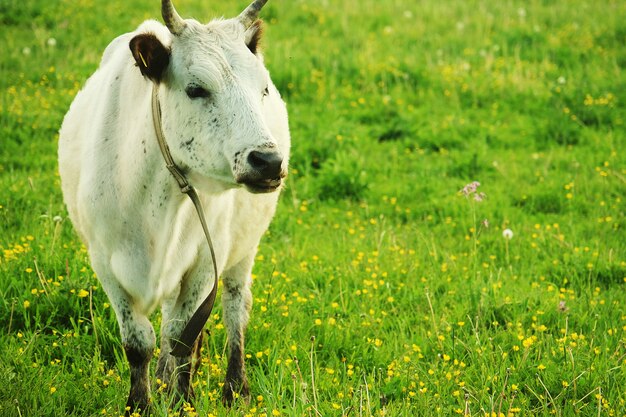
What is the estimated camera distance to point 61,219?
5297 mm

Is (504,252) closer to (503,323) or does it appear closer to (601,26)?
(503,323)

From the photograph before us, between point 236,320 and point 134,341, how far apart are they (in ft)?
2.72

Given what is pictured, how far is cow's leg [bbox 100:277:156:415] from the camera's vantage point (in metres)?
3.59

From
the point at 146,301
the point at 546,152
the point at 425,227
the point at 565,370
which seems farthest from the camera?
the point at 546,152

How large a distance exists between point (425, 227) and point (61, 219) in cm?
285

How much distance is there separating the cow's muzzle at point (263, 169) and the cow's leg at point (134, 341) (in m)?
1.03

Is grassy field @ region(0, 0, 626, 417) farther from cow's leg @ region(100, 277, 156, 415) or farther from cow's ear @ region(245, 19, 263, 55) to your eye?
cow's ear @ region(245, 19, 263, 55)

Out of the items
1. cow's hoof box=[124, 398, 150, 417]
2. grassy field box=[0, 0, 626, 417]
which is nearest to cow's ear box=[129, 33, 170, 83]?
grassy field box=[0, 0, 626, 417]

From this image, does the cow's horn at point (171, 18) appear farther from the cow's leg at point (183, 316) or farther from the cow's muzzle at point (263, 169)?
the cow's leg at point (183, 316)

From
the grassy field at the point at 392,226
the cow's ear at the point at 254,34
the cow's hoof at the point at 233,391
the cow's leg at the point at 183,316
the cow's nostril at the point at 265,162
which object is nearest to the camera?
the cow's nostril at the point at 265,162

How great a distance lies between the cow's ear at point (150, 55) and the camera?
120 inches

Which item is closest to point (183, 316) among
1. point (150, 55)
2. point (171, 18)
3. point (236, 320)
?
point (236, 320)

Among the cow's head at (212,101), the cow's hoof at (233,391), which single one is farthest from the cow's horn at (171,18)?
the cow's hoof at (233,391)

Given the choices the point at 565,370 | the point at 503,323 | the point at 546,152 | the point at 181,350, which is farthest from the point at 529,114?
the point at 181,350
